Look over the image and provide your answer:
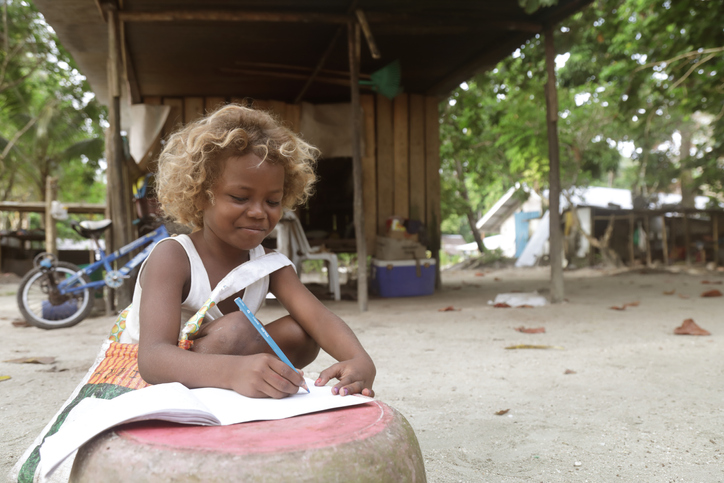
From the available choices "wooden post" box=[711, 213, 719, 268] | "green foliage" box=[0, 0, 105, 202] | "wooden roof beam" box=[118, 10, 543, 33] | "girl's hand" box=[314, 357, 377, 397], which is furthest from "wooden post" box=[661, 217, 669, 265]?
"green foliage" box=[0, 0, 105, 202]

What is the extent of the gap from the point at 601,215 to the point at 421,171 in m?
7.58

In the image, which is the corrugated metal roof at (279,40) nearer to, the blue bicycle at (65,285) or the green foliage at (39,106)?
the blue bicycle at (65,285)

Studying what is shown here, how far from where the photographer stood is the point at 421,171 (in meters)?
7.69

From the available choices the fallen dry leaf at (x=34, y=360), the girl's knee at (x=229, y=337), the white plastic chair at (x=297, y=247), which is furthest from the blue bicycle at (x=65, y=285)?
the girl's knee at (x=229, y=337)

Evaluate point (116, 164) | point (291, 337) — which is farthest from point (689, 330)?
point (116, 164)

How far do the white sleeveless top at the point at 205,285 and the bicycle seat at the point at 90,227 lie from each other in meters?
4.05

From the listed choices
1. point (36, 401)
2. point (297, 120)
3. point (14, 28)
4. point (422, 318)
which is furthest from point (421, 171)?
point (14, 28)

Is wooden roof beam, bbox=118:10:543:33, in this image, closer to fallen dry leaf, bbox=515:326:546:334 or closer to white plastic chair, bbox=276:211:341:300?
white plastic chair, bbox=276:211:341:300

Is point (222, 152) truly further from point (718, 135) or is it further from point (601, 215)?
point (601, 215)

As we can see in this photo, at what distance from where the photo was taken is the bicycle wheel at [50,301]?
193 inches

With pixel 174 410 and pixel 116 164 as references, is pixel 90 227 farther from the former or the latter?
pixel 174 410

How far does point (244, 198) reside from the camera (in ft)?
4.88

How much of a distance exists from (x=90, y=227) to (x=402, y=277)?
12.0ft

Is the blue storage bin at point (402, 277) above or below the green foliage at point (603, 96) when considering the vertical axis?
below
